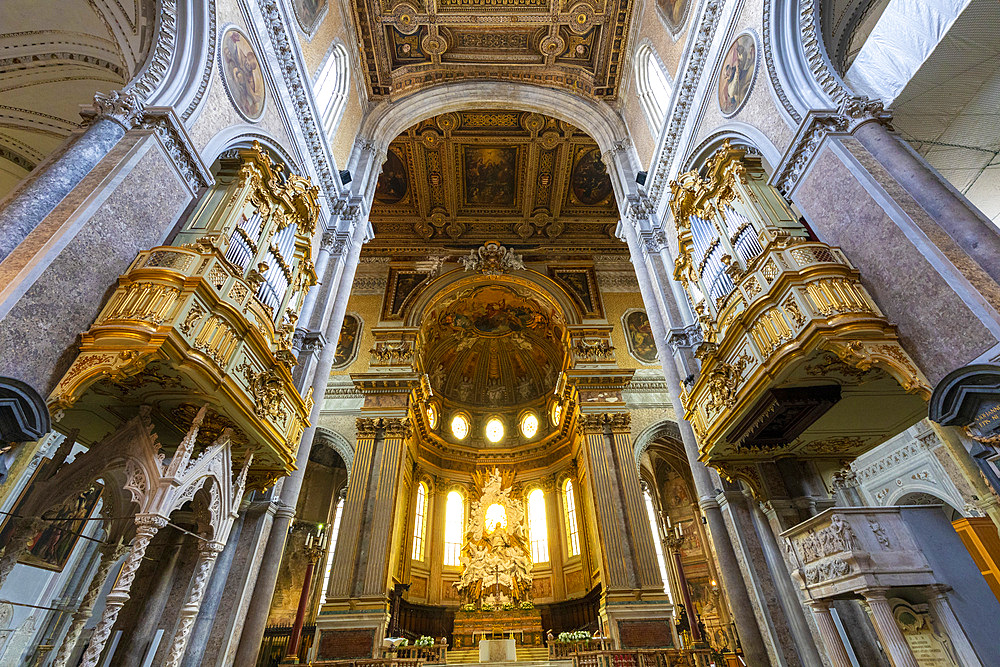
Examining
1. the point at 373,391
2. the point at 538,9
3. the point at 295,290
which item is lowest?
the point at 295,290

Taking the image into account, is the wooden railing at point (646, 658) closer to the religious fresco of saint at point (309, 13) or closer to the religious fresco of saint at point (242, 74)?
the religious fresco of saint at point (242, 74)

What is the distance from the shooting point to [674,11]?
12.0 m

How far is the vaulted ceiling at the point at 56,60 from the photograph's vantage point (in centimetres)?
746

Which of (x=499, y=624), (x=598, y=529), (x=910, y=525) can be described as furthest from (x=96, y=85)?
(x=499, y=624)

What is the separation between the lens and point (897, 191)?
5301 mm

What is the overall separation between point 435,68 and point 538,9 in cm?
367

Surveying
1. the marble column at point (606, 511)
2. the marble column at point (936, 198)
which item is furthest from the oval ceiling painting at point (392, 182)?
the marble column at point (936, 198)

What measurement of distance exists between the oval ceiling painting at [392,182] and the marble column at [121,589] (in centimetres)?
1593

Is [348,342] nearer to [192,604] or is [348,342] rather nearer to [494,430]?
[494,430]

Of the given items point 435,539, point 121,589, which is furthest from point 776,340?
point 435,539

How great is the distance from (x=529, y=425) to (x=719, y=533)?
14.2m

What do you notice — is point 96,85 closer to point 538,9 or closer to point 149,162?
point 149,162

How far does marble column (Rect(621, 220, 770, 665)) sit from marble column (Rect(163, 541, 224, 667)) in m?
7.53

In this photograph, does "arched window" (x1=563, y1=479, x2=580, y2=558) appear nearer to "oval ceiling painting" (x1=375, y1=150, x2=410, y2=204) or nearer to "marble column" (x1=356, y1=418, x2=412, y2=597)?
"marble column" (x1=356, y1=418, x2=412, y2=597)
